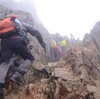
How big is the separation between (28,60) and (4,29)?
1491mm

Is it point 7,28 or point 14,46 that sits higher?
point 7,28

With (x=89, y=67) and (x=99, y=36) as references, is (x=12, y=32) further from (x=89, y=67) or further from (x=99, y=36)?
(x=99, y=36)

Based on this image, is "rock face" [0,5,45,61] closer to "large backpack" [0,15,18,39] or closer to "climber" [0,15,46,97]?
"climber" [0,15,46,97]

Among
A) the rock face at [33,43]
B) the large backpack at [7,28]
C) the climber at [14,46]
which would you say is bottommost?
the climber at [14,46]

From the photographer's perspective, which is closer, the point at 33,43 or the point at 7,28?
the point at 7,28

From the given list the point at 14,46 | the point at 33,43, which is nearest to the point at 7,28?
the point at 14,46

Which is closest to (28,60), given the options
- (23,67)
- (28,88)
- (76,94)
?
(23,67)

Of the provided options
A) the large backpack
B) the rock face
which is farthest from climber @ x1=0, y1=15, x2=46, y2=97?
the rock face

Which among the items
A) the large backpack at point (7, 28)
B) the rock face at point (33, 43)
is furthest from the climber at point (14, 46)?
the rock face at point (33, 43)

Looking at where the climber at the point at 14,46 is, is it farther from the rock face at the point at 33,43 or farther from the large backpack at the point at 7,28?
the rock face at the point at 33,43

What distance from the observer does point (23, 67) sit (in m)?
7.20

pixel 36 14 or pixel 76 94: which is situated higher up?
pixel 36 14

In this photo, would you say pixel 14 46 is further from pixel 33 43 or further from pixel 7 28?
pixel 33 43

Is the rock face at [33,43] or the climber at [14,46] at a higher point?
the rock face at [33,43]
